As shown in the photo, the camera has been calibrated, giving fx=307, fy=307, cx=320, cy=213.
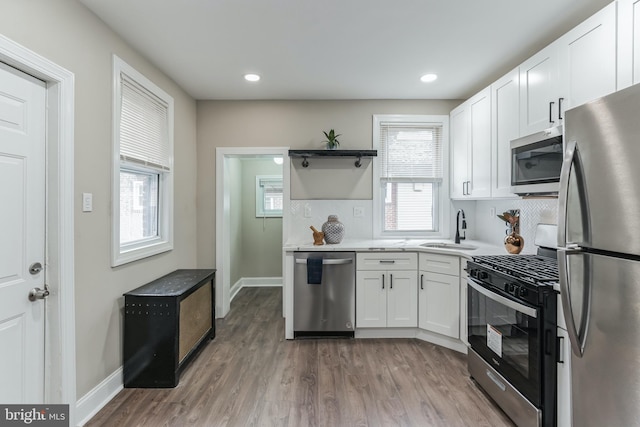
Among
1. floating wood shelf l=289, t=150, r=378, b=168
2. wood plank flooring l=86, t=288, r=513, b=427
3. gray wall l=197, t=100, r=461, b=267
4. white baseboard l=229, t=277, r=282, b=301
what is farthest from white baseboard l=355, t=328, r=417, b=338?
white baseboard l=229, t=277, r=282, b=301

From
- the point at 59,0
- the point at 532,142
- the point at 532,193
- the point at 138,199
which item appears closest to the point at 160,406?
the point at 138,199

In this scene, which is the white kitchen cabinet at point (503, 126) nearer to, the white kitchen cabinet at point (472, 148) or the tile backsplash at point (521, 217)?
the white kitchen cabinet at point (472, 148)

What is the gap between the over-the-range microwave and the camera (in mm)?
1889

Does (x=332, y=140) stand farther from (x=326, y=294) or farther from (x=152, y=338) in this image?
(x=152, y=338)

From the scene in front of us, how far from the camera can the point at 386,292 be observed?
3100mm

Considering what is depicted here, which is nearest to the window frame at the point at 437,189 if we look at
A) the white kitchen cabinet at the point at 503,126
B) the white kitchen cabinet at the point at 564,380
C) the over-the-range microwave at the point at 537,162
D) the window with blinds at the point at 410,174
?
the window with blinds at the point at 410,174

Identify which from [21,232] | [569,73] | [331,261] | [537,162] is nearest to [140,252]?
[21,232]

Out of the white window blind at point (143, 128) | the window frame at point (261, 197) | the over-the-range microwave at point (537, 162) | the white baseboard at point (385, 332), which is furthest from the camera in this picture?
the window frame at point (261, 197)

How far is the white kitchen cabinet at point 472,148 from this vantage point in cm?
283

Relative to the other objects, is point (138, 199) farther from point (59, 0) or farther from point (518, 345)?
point (518, 345)

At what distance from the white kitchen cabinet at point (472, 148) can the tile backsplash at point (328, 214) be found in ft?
3.41

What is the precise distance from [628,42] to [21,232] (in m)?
3.26

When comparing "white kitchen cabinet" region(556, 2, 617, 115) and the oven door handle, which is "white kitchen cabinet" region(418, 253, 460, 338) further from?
"white kitchen cabinet" region(556, 2, 617, 115)

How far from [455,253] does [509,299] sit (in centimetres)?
95
